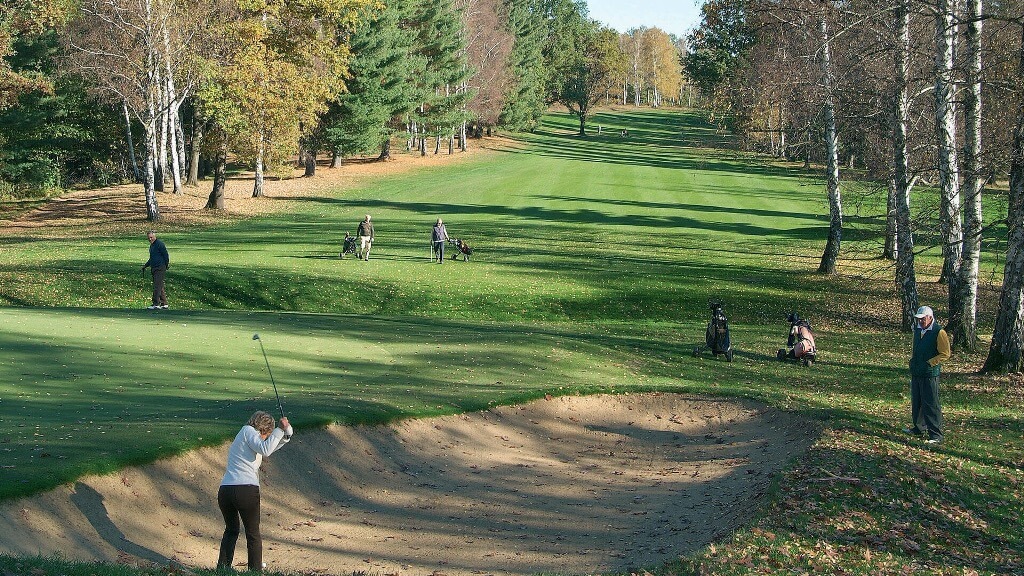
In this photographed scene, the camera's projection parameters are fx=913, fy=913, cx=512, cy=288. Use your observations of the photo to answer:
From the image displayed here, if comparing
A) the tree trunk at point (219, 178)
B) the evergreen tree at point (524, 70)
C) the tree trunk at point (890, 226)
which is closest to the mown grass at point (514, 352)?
the tree trunk at point (890, 226)

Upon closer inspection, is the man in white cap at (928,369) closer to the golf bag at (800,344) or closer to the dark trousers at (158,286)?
the golf bag at (800,344)

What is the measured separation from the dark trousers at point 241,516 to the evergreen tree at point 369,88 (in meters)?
58.1

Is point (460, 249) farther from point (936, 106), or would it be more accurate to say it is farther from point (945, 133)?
point (936, 106)

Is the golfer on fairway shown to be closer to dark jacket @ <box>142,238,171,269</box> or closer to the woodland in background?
the woodland in background

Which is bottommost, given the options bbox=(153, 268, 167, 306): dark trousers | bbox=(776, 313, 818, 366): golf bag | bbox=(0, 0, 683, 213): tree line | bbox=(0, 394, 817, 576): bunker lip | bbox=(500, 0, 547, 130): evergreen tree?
bbox=(0, 394, 817, 576): bunker lip

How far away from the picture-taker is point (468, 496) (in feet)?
43.7

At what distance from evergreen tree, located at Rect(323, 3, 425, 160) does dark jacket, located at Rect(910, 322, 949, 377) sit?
5534 centimetres

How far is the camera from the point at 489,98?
99.0m

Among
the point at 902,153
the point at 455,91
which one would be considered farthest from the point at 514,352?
the point at 455,91

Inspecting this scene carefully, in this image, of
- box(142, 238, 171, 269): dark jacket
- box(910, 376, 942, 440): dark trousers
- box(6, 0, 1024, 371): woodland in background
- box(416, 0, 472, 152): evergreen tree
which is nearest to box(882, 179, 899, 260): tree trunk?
box(6, 0, 1024, 371): woodland in background

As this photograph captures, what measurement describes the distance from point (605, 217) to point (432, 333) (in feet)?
108

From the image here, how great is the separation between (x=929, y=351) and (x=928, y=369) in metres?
0.30

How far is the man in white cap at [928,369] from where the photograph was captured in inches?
561

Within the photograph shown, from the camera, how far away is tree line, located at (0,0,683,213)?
45750mm
